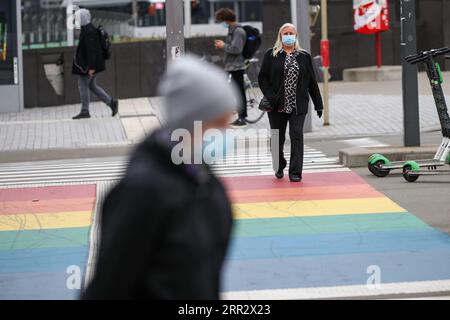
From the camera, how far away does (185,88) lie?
11.5 ft

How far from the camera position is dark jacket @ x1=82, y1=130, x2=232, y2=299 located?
330cm

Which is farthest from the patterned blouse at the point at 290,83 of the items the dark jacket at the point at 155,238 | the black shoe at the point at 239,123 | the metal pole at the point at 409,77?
the dark jacket at the point at 155,238

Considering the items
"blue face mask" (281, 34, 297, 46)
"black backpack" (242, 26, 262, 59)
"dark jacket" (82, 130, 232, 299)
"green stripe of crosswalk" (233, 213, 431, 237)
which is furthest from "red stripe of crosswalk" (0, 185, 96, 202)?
"dark jacket" (82, 130, 232, 299)

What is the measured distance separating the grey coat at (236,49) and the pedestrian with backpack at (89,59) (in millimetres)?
2422

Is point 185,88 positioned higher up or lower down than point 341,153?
higher up

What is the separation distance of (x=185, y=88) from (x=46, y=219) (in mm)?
7411

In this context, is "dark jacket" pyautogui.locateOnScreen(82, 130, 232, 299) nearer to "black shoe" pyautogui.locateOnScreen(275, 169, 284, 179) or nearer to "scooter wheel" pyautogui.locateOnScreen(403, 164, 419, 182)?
"scooter wheel" pyautogui.locateOnScreen(403, 164, 419, 182)

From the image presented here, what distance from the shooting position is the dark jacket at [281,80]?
39.7 ft

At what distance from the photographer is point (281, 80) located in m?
12.1

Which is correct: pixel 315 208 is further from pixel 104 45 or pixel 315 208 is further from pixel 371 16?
pixel 371 16

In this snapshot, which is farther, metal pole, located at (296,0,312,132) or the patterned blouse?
metal pole, located at (296,0,312,132)

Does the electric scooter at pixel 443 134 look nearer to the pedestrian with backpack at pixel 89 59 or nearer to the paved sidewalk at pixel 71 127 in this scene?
the paved sidewalk at pixel 71 127
